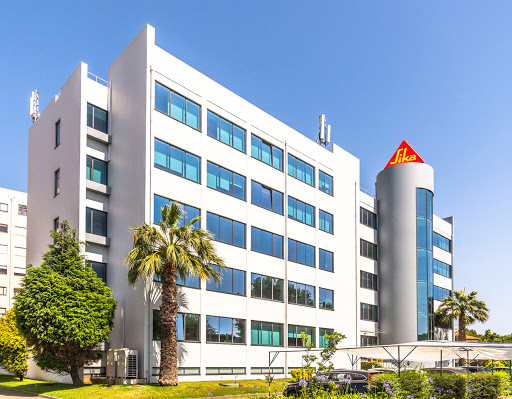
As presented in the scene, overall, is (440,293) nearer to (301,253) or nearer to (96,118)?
(301,253)

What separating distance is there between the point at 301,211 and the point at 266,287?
314 inches

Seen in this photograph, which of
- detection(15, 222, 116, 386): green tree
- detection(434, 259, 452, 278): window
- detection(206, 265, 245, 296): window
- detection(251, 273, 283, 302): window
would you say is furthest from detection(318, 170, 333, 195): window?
detection(15, 222, 116, 386): green tree

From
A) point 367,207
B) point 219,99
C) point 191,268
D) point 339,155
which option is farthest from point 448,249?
point 191,268

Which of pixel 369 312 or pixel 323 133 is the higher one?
pixel 323 133

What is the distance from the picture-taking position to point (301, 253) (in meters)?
43.4

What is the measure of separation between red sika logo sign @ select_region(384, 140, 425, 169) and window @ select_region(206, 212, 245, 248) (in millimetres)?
23306

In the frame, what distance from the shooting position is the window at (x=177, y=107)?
32.7 meters

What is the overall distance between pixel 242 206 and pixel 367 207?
19.8 meters

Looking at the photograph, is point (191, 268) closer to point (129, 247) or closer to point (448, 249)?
point (129, 247)

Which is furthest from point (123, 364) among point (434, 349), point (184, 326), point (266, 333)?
point (434, 349)

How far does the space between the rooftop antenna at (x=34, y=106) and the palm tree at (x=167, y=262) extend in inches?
790

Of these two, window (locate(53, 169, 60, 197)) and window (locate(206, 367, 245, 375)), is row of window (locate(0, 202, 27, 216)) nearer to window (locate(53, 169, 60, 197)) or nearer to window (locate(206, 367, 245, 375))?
window (locate(53, 169, 60, 197))

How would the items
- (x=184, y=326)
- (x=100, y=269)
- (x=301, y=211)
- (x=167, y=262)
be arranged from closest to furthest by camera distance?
(x=167, y=262), (x=184, y=326), (x=100, y=269), (x=301, y=211)

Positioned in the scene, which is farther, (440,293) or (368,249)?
(440,293)
